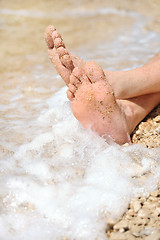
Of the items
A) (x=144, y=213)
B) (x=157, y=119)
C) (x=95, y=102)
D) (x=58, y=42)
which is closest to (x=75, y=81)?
(x=95, y=102)

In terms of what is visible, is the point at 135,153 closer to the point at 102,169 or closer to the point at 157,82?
the point at 102,169

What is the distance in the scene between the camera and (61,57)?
56.2 inches

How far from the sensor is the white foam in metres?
1.00

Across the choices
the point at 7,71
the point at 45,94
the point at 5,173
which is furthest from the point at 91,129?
the point at 7,71

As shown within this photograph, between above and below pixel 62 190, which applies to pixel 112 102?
above

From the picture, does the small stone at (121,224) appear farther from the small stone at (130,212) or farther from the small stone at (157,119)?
the small stone at (157,119)

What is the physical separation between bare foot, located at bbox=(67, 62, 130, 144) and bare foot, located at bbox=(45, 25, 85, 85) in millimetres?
77

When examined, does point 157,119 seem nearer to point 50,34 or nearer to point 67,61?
point 67,61

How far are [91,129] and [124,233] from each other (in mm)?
539

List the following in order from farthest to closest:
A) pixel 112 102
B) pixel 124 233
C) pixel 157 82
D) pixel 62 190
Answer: pixel 157 82 < pixel 112 102 < pixel 62 190 < pixel 124 233

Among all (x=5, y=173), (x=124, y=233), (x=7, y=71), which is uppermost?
(x=124, y=233)

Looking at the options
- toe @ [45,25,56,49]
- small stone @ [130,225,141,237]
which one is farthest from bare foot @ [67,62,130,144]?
small stone @ [130,225,141,237]

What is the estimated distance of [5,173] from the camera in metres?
1.23

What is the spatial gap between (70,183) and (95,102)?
374mm
